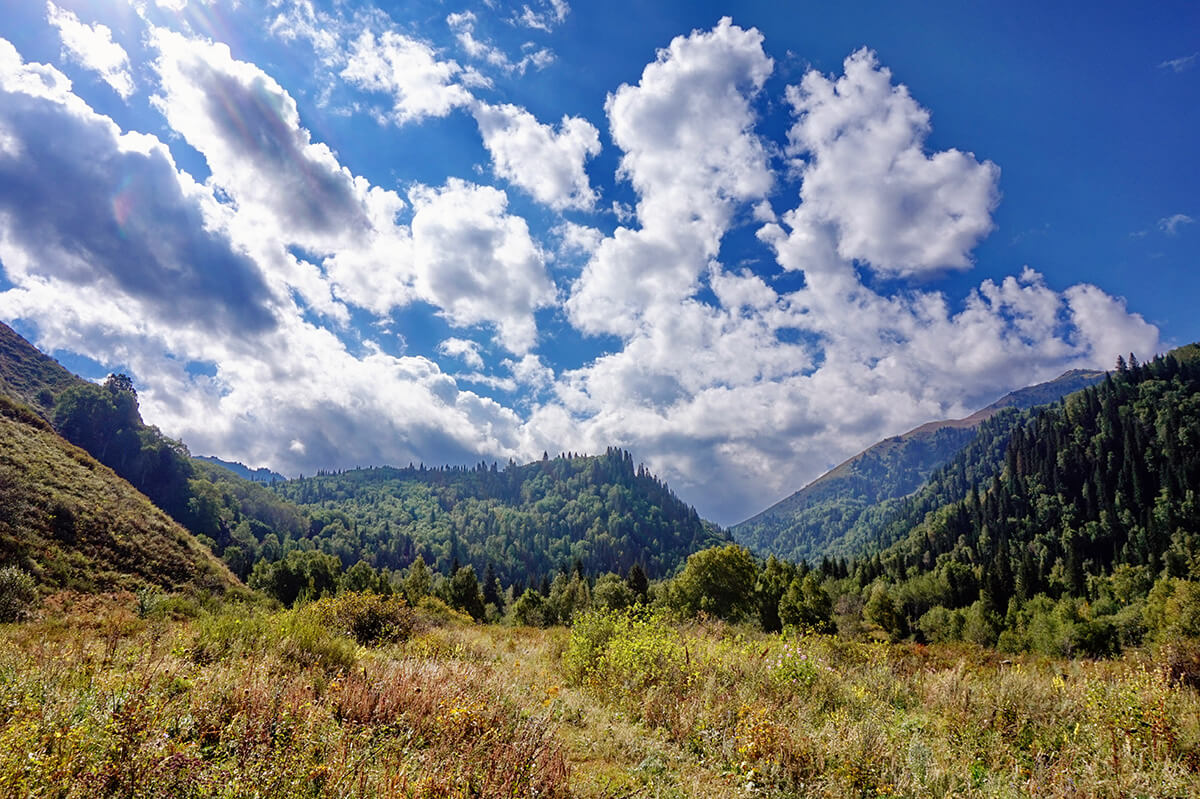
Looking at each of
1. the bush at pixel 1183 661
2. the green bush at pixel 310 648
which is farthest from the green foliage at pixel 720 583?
the green bush at pixel 310 648

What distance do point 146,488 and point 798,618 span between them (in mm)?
158320

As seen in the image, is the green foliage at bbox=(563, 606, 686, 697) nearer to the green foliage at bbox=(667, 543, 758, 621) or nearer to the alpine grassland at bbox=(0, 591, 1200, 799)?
the alpine grassland at bbox=(0, 591, 1200, 799)

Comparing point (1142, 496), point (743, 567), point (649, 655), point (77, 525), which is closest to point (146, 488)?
point (77, 525)

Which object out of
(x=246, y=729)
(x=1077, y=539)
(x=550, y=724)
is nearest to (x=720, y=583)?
(x=550, y=724)

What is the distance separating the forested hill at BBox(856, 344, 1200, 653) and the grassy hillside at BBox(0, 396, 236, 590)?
74.8m

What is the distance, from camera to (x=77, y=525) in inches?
995

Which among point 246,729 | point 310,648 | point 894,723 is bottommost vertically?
point 310,648

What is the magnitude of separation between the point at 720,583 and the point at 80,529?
187 ft

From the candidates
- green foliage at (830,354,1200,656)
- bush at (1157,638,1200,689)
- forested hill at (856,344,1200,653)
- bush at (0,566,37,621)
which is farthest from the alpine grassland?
forested hill at (856,344,1200,653)

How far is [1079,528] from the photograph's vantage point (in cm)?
12962

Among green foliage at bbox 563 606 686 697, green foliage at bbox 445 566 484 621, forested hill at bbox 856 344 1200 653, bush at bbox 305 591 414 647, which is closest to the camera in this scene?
green foliage at bbox 563 606 686 697

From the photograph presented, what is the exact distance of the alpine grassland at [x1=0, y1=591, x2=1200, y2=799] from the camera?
175 inches

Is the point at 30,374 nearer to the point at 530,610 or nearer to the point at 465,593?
the point at 465,593

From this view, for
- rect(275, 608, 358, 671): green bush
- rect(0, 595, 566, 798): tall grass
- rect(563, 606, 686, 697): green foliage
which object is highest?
rect(563, 606, 686, 697): green foliage
